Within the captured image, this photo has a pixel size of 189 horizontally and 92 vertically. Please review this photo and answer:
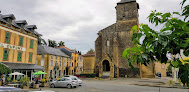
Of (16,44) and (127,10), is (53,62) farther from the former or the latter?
(127,10)

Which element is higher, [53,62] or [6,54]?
[6,54]

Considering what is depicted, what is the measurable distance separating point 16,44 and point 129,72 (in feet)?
84.8

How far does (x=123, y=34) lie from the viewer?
128ft

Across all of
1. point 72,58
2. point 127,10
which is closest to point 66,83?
point 127,10

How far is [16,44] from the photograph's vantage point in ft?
80.0

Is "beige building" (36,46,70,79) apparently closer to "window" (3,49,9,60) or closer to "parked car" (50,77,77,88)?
"window" (3,49,9,60)

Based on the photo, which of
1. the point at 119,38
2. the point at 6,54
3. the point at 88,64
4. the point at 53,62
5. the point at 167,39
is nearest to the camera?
the point at 167,39

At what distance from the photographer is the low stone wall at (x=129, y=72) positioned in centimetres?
3606

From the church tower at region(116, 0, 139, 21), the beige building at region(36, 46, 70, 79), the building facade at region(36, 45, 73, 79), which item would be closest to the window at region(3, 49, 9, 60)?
the building facade at region(36, 45, 73, 79)

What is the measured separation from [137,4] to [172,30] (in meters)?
39.3

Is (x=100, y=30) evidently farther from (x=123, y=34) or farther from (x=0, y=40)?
(x=0, y=40)

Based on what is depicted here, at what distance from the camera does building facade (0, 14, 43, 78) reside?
2212cm

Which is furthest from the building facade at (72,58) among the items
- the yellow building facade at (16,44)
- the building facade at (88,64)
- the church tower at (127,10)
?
the yellow building facade at (16,44)

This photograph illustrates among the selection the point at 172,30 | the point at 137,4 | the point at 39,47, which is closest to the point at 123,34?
the point at 137,4
